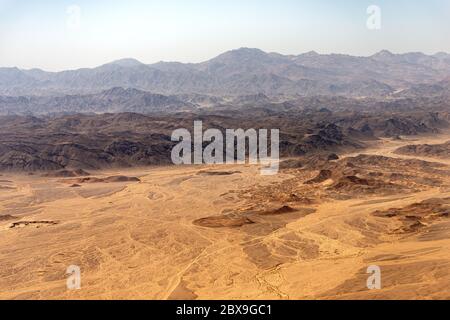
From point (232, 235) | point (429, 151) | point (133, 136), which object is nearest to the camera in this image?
point (232, 235)

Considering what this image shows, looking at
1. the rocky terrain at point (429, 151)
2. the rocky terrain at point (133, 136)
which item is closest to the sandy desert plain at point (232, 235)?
the rocky terrain at point (133, 136)

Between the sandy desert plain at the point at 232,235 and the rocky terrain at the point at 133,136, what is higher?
the rocky terrain at the point at 133,136

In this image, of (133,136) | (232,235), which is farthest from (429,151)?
(232,235)

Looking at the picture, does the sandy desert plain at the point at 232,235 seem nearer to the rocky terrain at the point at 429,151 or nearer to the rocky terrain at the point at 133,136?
the rocky terrain at the point at 133,136

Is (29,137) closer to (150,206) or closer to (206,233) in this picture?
(150,206)

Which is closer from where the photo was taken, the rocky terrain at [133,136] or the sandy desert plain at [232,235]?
the sandy desert plain at [232,235]

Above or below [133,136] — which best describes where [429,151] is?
below

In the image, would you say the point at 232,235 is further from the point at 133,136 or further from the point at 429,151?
the point at 133,136

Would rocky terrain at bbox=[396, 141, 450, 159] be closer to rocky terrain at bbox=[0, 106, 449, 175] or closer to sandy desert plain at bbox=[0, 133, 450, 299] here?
rocky terrain at bbox=[0, 106, 449, 175]
